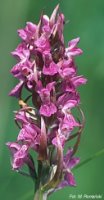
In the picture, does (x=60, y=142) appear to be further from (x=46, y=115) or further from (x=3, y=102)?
(x=3, y=102)

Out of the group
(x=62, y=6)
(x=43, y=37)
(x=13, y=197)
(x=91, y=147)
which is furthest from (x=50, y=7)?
(x=43, y=37)

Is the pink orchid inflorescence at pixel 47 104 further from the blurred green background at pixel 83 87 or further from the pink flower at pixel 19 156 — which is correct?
the blurred green background at pixel 83 87

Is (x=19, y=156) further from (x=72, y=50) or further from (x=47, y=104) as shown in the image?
(x=72, y=50)

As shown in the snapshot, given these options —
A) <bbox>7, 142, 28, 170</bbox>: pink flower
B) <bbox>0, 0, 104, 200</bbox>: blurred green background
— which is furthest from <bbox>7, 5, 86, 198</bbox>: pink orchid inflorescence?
<bbox>0, 0, 104, 200</bbox>: blurred green background

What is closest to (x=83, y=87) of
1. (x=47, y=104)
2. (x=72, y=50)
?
(x=72, y=50)

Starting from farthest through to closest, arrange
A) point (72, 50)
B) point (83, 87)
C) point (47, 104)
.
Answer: point (83, 87), point (72, 50), point (47, 104)

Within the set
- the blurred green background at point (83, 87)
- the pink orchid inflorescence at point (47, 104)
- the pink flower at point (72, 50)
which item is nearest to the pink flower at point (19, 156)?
the pink orchid inflorescence at point (47, 104)
